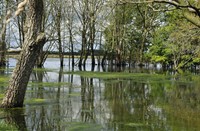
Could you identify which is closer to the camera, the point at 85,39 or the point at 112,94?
the point at 112,94

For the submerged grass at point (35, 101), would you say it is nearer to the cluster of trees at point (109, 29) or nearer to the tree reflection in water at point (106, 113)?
the tree reflection in water at point (106, 113)

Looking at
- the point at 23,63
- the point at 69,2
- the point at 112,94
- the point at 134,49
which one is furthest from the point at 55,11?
the point at 23,63

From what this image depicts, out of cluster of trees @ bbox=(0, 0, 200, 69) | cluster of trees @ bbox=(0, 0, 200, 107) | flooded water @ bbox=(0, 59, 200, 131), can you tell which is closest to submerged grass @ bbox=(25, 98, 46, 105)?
flooded water @ bbox=(0, 59, 200, 131)

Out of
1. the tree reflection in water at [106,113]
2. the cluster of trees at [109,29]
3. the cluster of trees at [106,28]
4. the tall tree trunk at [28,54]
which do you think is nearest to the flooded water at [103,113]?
the tree reflection in water at [106,113]

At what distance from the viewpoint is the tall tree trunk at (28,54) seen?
12250 millimetres

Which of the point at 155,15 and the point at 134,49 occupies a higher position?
the point at 155,15

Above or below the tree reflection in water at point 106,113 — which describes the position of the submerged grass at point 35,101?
above

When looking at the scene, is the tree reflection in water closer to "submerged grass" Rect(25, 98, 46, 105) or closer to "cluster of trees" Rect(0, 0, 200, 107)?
"submerged grass" Rect(25, 98, 46, 105)

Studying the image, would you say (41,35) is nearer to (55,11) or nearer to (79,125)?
(79,125)

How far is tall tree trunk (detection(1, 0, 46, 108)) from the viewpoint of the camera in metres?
12.2

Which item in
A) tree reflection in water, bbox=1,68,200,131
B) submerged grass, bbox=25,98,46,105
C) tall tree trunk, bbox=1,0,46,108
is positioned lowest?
tree reflection in water, bbox=1,68,200,131

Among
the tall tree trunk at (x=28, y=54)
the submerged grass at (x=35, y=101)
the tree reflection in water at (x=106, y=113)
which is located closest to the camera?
the tree reflection in water at (x=106, y=113)

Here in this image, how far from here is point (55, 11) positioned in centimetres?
5478

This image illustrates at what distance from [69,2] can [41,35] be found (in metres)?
43.4
